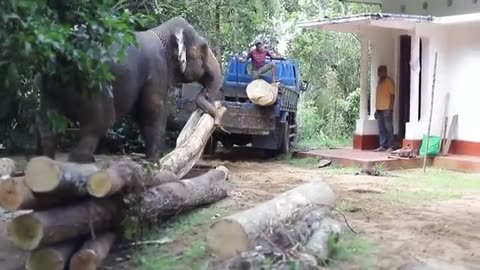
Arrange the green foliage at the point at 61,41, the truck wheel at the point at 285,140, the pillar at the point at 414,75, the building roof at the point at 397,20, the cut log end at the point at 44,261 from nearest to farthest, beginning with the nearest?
the green foliage at the point at 61,41
the cut log end at the point at 44,261
the building roof at the point at 397,20
the pillar at the point at 414,75
the truck wheel at the point at 285,140

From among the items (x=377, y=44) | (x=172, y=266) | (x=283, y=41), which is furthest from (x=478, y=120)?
(x=283, y=41)

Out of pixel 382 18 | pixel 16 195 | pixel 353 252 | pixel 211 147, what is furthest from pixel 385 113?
pixel 16 195

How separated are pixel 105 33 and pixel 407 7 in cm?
1192

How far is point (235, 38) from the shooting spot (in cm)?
1686

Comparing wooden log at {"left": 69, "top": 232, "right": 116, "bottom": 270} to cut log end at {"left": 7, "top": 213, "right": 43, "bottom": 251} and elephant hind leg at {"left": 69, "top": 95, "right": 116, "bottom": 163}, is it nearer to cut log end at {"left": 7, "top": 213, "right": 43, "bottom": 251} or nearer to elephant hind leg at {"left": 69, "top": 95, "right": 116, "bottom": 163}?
cut log end at {"left": 7, "top": 213, "right": 43, "bottom": 251}

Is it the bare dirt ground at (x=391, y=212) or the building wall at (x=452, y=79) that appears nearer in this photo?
the bare dirt ground at (x=391, y=212)

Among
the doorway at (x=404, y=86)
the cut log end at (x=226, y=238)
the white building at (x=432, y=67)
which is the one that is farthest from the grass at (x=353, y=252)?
the doorway at (x=404, y=86)

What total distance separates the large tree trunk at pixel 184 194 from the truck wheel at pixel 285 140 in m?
5.18

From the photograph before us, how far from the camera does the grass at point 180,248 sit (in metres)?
5.84

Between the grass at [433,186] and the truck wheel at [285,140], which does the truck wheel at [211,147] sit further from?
the grass at [433,186]

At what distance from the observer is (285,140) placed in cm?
1468

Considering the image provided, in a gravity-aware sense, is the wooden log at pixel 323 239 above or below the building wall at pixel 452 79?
below

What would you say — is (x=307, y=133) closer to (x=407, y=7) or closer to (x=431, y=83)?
(x=407, y=7)

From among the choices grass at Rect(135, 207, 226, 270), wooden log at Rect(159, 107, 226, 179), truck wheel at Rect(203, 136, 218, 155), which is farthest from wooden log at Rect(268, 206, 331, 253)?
truck wheel at Rect(203, 136, 218, 155)
